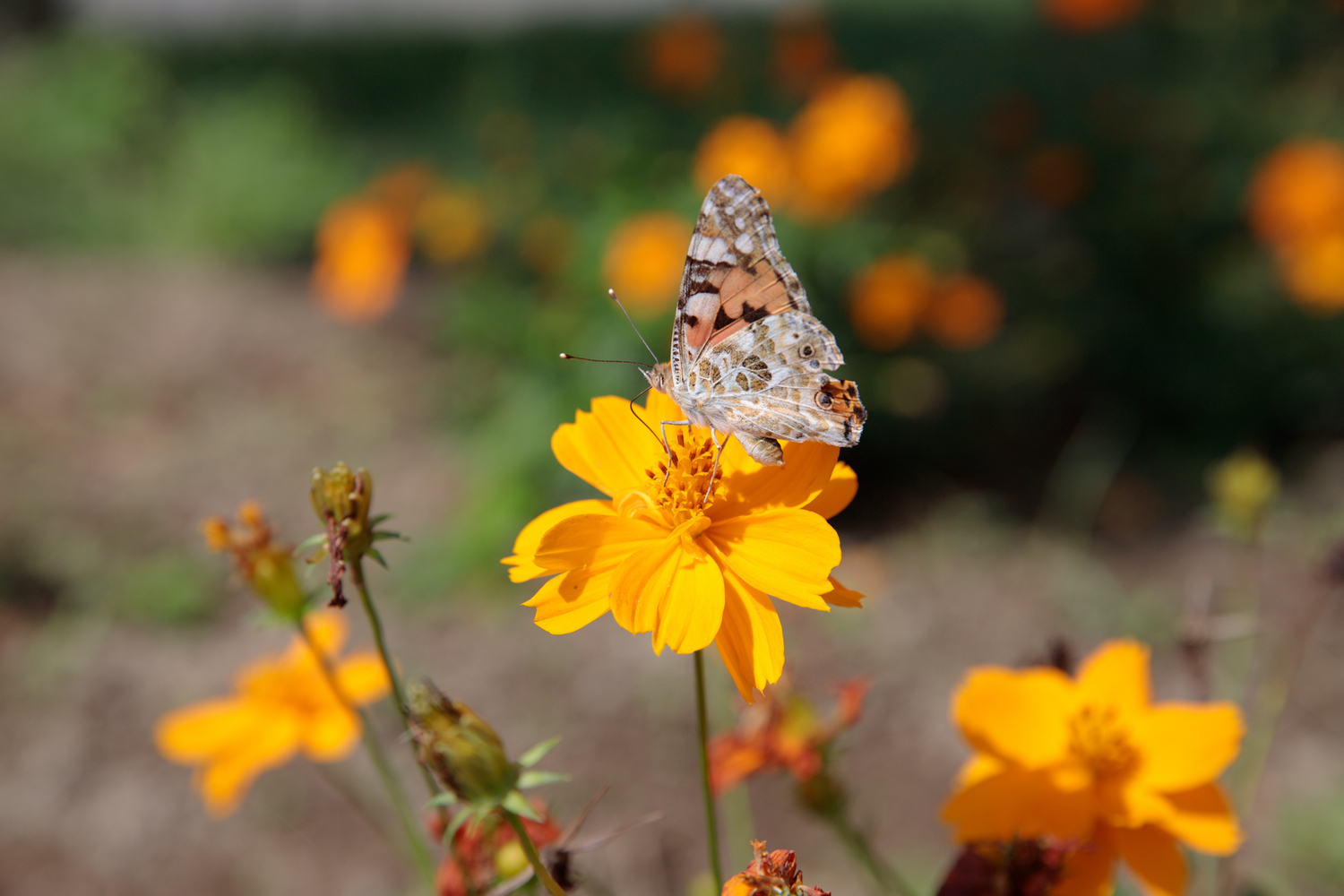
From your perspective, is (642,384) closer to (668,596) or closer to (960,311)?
(960,311)

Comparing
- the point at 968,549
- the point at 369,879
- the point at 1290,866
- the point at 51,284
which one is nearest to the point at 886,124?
the point at 968,549

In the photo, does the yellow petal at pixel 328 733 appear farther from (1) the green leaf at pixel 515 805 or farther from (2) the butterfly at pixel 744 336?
(2) the butterfly at pixel 744 336

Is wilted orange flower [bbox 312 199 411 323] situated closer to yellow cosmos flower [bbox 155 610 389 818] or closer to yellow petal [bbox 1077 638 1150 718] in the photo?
yellow cosmos flower [bbox 155 610 389 818]

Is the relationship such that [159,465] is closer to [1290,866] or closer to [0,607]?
[0,607]

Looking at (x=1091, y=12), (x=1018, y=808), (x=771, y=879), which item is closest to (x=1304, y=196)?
(x=1091, y=12)

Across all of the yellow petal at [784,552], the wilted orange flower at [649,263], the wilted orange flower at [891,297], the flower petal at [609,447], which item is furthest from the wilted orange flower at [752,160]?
the yellow petal at [784,552]

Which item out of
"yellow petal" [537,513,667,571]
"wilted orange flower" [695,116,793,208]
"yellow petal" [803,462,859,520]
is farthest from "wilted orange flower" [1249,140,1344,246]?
"yellow petal" [537,513,667,571]
